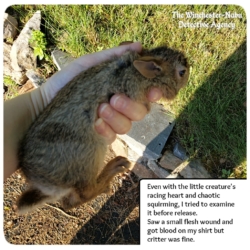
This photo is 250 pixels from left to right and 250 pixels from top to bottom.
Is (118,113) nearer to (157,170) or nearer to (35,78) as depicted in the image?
(157,170)

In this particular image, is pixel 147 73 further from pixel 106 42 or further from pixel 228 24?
pixel 106 42

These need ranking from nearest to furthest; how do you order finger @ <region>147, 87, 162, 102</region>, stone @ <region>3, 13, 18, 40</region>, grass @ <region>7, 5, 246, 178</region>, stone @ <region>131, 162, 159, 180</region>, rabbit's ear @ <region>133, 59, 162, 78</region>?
rabbit's ear @ <region>133, 59, 162, 78</region>, finger @ <region>147, 87, 162, 102</region>, grass @ <region>7, 5, 246, 178</region>, stone @ <region>3, 13, 18, 40</region>, stone @ <region>131, 162, 159, 180</region>

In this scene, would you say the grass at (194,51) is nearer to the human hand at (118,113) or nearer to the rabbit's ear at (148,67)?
the rabbit's ear at (148,67)

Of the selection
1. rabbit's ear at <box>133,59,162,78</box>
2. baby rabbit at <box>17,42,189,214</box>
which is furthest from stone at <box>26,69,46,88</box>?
rabbit's ear at <box>133,59,162,78</box>

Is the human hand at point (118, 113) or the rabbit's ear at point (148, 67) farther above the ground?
the rabbit's ear at point (148, 67)

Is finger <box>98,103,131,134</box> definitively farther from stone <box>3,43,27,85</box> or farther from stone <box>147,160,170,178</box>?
stone <box>3,43,27,85</box>

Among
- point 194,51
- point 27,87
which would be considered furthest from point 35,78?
point 194,51

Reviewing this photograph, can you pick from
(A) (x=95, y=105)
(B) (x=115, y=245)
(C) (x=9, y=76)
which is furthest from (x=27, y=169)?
(C) (x=9, y=76)

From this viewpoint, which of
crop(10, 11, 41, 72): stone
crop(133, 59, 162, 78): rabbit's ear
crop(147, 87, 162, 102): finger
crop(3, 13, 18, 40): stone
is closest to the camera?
crop(133, 59, 162, 78): rabbit's ear

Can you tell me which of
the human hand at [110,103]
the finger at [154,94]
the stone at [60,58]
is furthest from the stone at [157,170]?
the stone at [60,58]
